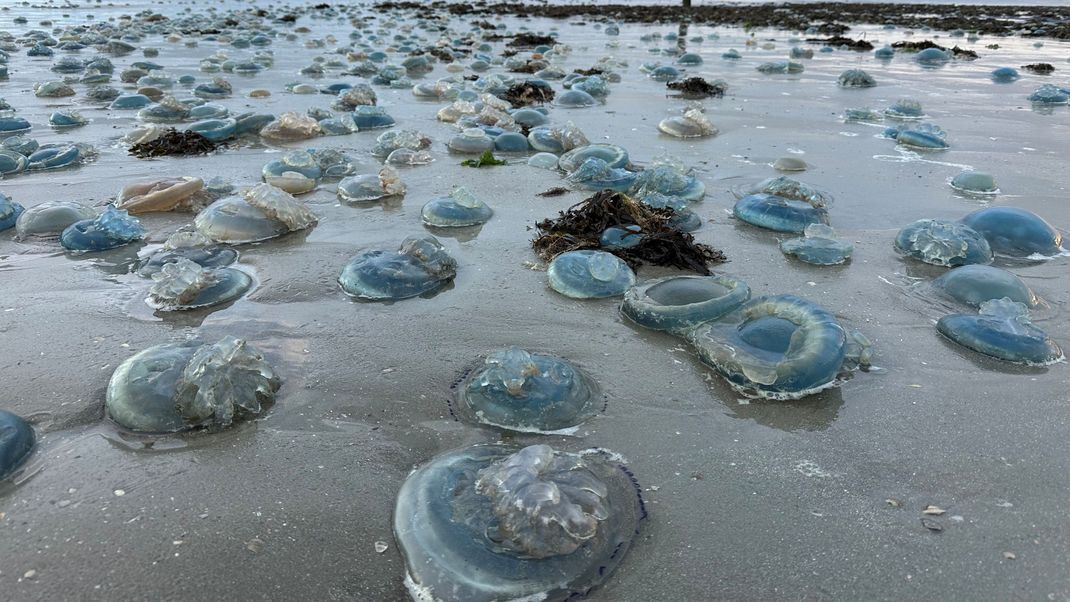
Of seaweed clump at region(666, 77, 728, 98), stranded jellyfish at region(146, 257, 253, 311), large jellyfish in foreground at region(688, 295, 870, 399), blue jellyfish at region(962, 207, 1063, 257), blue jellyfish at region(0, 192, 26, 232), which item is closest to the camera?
large jellyfish in foreground at region(688, 295, 870, 399)

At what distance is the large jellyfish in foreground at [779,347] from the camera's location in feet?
8.02

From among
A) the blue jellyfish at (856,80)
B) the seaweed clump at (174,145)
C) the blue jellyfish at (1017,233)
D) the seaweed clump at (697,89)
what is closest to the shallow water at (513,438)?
the blue jellyfish at (1017,233)

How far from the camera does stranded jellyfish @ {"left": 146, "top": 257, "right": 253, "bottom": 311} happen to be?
3.04 m

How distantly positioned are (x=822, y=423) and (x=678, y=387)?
529mm

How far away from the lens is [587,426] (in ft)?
7.57

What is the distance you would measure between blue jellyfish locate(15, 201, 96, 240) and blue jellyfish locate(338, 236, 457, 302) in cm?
197

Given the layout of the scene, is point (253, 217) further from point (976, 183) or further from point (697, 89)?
point (697, 89)

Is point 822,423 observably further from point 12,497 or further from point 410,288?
point 12,497

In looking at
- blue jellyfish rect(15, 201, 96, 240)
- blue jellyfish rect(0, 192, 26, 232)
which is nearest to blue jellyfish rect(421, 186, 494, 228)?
blue jellyfish rect(15, 201, 96, 240)

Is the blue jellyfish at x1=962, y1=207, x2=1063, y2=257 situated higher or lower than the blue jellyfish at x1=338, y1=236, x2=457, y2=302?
lower

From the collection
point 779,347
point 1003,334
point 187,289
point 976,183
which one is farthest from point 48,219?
point 976,183

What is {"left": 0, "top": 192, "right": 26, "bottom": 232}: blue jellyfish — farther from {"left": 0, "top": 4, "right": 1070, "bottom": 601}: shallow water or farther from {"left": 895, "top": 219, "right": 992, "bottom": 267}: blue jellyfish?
{"left": 895, "top": 219, "right": 992, "bottom": 267}: blue jellyfish

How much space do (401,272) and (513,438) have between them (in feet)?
4.46

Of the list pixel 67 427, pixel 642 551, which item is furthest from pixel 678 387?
pixel 67 427
